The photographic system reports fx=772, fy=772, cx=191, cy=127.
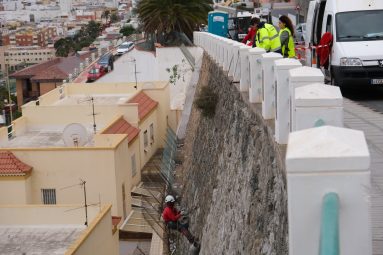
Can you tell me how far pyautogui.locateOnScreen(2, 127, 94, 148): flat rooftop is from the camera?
2508 centimetres

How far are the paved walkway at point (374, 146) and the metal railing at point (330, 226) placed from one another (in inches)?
90.8

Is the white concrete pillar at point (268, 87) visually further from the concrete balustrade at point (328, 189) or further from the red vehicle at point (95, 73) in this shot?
the red vehicle at point (95, 73)

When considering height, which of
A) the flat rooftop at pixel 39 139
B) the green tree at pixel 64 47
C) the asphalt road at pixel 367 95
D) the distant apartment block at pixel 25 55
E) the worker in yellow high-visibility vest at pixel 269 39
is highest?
the worker in yellow high-visibility vest at pixel 269 39

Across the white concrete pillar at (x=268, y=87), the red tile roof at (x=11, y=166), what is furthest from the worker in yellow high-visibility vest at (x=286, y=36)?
the red tile roof at (x=11, y=166)

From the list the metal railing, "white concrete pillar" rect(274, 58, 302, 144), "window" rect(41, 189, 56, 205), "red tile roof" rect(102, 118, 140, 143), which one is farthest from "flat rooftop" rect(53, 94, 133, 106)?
the metal railing

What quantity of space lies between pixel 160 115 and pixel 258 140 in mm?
23462

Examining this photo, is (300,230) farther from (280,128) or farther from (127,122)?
(127,122)

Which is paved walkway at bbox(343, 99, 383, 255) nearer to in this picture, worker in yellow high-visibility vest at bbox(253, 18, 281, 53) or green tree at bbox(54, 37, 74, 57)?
worker in yellow high-visibility vest at bbox(253, 18, 281, 53)

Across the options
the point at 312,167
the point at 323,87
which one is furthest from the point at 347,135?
the point at 323,87

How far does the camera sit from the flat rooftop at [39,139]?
82.3 feet

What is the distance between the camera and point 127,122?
27203 millimetres

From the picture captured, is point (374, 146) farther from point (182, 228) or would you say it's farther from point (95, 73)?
point (95, 73)

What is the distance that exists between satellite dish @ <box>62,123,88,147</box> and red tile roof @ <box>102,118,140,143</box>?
1568 millimetres

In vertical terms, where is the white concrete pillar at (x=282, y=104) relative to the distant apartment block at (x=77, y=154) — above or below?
above
